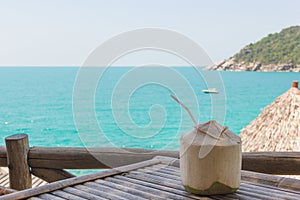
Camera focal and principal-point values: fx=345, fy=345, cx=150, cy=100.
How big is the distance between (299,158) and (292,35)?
2340cm

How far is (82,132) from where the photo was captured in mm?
1066

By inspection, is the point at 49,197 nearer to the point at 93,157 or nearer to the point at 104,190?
the point at 104,190

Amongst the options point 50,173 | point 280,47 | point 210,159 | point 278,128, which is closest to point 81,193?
point 210,159

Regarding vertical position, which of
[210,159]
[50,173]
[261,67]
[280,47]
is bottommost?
[50,173]

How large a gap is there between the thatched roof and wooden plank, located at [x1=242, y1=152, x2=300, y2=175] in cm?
210

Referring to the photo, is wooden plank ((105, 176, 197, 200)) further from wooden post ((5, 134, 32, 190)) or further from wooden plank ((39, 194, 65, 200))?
wooden post ((5, 134, 32, 190))

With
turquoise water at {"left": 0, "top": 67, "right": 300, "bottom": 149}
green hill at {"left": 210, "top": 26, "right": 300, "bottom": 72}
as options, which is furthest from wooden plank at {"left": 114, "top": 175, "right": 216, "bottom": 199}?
green hill at {"left": 210, "top": 26, "right": 300, "bottom": 72}

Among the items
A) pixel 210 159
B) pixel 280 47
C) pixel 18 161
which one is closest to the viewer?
pixel 210 159

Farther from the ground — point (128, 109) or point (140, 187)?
point (128, 109)

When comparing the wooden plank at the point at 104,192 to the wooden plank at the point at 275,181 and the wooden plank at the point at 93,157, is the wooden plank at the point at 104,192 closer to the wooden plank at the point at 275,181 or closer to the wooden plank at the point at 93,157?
the wooden plank at the point at 275,181

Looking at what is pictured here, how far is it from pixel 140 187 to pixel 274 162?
0.73m

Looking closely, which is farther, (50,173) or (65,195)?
(50,173)

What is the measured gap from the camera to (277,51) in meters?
24.2

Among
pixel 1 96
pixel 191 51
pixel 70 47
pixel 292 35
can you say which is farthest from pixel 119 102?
pixel 1 96
